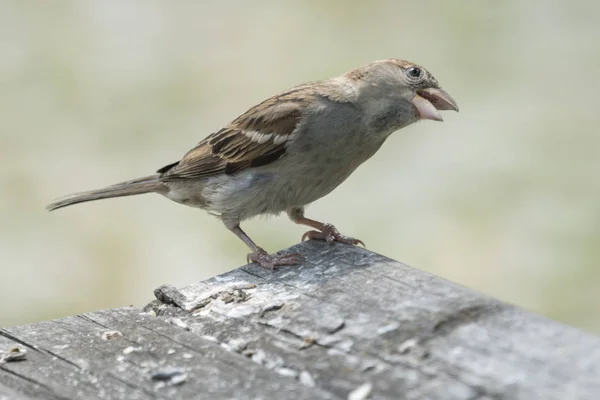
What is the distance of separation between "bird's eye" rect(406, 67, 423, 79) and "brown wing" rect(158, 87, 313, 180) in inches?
17.3

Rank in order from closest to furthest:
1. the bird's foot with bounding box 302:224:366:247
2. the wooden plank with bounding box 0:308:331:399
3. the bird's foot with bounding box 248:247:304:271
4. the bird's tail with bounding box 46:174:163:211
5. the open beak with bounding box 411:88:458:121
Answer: the wooden plank with bounding box 0:308:331:399
the bird's foot with bounding box 248:247:304:271
the bird's foot with bounding box 302:224:366:247
the open beak with bounding box 411:88:458:121
the bird's tail with bounding box 46:174:163:211

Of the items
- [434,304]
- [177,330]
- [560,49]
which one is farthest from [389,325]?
[560,49]

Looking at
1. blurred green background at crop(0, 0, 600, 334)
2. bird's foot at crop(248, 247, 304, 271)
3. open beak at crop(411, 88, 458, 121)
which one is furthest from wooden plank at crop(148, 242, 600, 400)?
blurred green background at crop(0, 0, 600, 334)

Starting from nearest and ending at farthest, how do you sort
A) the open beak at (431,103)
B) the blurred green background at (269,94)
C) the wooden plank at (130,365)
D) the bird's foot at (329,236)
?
the wooden plank at (130,365)
the bird's foot at (329,236)
the open beak at (431,103)
the blurred green background at (269,94)

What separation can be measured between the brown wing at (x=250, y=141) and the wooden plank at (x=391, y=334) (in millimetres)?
1240

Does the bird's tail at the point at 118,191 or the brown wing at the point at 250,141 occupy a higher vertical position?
the brown wing at the point at 250,141

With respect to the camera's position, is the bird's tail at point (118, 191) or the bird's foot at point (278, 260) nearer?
the bird's foot at point (278, 260)

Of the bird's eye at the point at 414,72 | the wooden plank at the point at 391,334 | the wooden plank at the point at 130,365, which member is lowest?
the wooden plank at the point at 130,365

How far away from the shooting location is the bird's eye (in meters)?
4.39

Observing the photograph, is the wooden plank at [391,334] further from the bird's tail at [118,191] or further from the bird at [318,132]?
the bird's tail at [118,191]

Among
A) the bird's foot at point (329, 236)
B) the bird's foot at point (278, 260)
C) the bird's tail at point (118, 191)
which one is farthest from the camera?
the bird's tail at point (118, 191)

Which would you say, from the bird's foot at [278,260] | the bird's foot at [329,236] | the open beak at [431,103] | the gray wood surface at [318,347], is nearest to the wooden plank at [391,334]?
the gray wood surface at [318,347]

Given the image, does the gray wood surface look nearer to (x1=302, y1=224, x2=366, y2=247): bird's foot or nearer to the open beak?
(x1=302, y1=224, x2=366, y2=247): bird's foot

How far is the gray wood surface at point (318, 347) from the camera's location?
2.44 m
